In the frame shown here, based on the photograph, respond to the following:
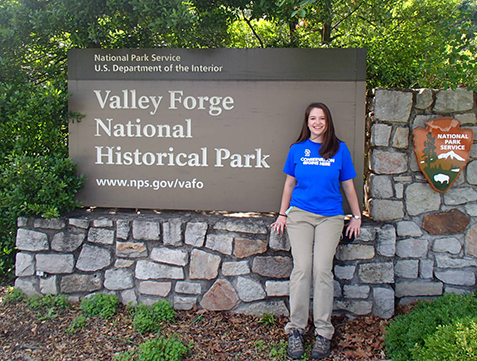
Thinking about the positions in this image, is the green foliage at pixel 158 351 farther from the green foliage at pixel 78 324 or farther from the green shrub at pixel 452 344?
the green shrub at pixel 452 344

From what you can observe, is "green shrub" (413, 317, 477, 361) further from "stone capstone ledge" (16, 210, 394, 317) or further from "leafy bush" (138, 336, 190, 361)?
"leafy bush" (138, 336, 190, 361)

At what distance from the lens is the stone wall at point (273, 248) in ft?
11.4

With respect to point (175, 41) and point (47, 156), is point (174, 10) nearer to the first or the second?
point (175, 41)

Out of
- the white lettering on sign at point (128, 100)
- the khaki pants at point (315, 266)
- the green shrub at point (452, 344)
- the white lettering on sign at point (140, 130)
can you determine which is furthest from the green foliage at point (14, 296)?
the green shrub at point (452, 344)

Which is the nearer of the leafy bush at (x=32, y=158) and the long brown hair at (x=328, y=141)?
the long brown hair at (x=328, y=141)

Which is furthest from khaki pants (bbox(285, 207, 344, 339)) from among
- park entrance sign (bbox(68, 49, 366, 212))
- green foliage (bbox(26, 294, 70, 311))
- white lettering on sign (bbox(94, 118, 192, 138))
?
green foliage (bbox(26, 294, 70, 311))

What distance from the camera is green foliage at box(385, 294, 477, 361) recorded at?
109 inches

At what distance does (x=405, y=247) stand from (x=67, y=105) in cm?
326

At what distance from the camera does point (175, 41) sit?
12.6 feet

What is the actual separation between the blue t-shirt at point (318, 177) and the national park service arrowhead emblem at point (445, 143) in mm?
835

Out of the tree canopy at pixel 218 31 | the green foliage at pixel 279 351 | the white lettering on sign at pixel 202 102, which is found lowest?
the green foliage at pixel 279 351

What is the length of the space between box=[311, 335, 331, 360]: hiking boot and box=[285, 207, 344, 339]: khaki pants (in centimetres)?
4

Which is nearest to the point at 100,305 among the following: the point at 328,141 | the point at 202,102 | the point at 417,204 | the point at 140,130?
the point at 140,130

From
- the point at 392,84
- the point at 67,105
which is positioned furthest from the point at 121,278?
the point at 392,84
